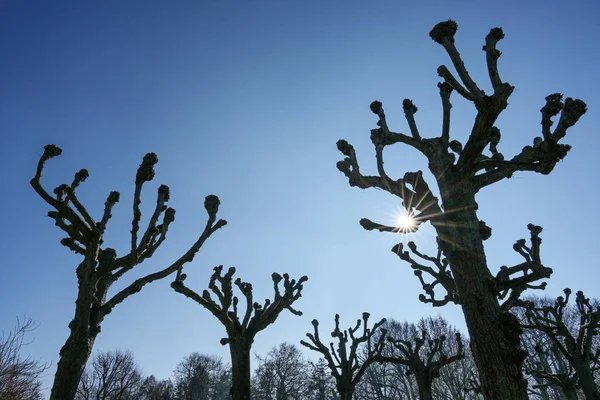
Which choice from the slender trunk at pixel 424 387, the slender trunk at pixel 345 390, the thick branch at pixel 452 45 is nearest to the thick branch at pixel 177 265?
the thick branch at pixel 452 45

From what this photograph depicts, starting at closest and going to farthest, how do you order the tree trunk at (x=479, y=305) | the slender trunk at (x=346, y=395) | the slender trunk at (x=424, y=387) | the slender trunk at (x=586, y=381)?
the tree trunk at (x=479, y=305) → the slender trunk at (x=586, y=381) → the slender trunk at (x=424, y=387) → the slender trunk at (x=346, y=395)

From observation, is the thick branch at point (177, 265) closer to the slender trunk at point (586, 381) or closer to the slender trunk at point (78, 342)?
the slender trunk at point (78, 342)

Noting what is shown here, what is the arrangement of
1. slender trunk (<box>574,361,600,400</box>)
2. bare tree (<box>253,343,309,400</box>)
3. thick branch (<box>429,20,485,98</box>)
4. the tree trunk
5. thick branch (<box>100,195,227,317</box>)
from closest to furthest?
1. the tree trunk
2. thick branch (<box>429,20,485,98</box>)
3. thick branch (<box>100,195,227,317</box>)
4. slender trunk (<box>574,361,600,400</box>)
5. bare tree (<box>253,343,309,400</box>)

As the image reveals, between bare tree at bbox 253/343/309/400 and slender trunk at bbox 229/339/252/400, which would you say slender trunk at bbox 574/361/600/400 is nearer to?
slender trunk at bbox 229/339/252/400

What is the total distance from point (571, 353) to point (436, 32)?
455 inches

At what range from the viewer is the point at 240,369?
329 inches

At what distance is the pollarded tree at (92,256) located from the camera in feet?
16.0

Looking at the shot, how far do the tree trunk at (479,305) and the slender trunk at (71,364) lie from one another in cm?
535

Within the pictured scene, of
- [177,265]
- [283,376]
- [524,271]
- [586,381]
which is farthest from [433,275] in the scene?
[283,376]

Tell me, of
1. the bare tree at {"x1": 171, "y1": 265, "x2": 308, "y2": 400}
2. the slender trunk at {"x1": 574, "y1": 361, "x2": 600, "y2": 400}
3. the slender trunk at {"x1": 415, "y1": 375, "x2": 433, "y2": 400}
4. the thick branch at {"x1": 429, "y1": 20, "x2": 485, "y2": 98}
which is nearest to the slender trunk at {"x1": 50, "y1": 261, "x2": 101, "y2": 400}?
the bare tree at {"x1": 171, "y1": 265, "x2": 308, "y2": 400}

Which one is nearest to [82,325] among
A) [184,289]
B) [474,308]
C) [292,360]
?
[184,289]

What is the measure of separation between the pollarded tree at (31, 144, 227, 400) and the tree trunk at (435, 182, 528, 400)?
493cm

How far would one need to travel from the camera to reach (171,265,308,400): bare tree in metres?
8.34

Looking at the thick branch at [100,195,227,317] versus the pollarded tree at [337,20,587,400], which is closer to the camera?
the pollarded tree at [337,20,587,400]
